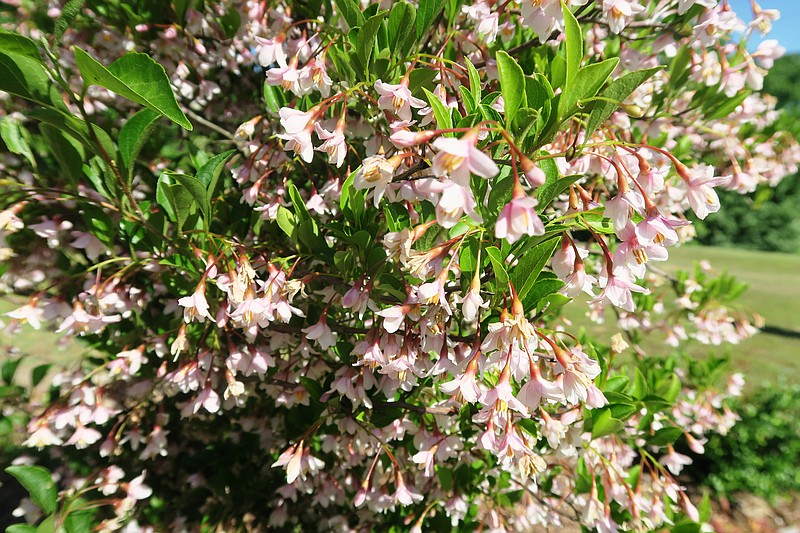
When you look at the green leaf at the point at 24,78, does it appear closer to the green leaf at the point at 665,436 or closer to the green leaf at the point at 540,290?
the green leaf at the point at 540,290

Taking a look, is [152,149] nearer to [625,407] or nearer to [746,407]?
[625,407]

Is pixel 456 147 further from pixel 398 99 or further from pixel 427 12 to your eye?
pixel 427 12

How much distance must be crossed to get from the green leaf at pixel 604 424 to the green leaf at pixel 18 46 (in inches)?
71.0

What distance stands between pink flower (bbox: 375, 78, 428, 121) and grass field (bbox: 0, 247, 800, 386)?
2.23 metres

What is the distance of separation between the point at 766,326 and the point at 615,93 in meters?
13.3

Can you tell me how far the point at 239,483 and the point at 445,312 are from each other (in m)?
1.93

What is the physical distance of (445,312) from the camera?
3.87 ft

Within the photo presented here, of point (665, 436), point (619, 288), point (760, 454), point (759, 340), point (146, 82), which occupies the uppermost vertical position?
point (146, 82)

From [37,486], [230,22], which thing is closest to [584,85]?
[230,22]

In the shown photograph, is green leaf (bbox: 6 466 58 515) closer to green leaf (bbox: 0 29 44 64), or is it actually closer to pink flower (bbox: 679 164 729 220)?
green leaf (bbox: 0 29 44 64)

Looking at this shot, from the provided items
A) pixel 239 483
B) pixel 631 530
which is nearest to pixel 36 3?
pixel 239 483

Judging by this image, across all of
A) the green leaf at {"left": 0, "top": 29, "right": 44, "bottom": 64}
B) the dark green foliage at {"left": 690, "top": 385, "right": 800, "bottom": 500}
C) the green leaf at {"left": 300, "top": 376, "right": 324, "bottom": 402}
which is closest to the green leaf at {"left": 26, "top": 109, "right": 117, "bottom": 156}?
the green leaf at {"left": 0, "top": 29, "right": 44, "bottom": 64}

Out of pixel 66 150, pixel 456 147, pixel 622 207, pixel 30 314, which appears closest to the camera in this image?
pixel 456 147

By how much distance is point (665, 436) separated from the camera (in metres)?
1.85
